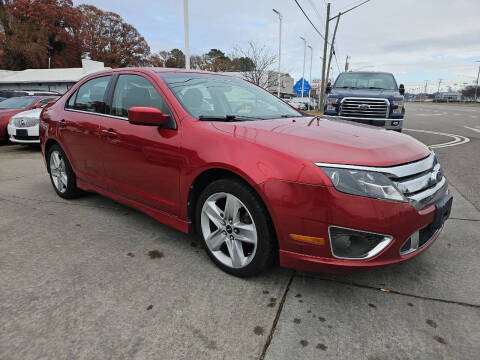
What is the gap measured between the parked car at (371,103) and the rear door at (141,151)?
603 cm

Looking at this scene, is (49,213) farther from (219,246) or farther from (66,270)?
(219,246)

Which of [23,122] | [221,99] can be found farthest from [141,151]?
[23,122]

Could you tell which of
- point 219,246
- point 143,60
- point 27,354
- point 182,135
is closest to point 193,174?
point 182,135

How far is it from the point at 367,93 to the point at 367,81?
1291 mm

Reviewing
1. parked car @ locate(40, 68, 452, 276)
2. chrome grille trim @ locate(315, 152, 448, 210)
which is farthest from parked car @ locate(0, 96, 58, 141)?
chrome grille trim @ locate(315, 152, 448, 210)

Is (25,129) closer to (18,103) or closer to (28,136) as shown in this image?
(28,136)

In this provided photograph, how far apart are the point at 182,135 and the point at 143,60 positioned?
69685 millimetres

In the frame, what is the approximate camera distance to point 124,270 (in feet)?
8.31

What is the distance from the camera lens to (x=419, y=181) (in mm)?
2139

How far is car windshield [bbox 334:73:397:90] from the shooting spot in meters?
9.86

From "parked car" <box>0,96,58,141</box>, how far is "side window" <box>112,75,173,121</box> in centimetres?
757

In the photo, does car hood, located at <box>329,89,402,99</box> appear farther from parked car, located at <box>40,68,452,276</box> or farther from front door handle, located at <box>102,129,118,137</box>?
front door handle, located at <box>102,129,118,137</box>

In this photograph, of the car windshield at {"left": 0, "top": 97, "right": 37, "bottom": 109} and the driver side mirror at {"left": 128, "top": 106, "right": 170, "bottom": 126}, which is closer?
the driver side mirror at {"left": 128, "top": 106, "right": 170, "bottom": 126}

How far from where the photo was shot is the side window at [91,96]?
3.49 m
